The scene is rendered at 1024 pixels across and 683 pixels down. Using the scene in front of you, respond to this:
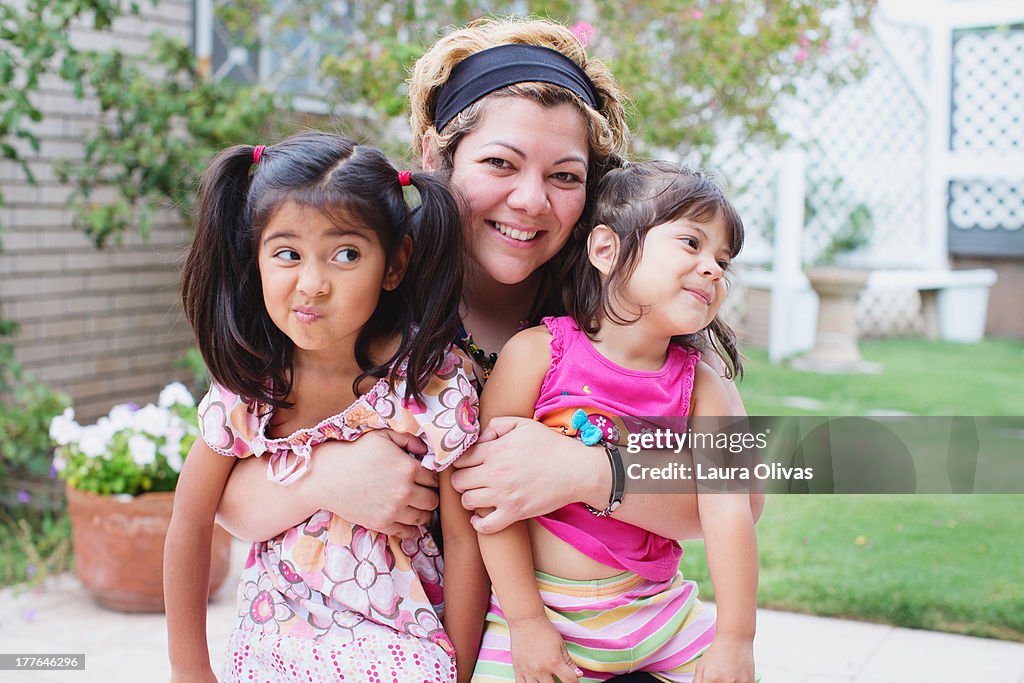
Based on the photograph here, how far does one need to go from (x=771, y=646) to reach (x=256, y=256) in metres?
2.18

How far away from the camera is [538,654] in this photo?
1709mm

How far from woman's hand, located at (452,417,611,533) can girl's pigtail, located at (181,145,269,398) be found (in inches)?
15.3

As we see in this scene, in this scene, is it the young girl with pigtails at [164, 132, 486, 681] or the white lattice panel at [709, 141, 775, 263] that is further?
the white lattice panel at [709, 141, 775, 263]

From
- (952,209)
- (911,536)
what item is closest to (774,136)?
(911,536)

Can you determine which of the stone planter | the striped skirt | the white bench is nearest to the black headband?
the striped skirt

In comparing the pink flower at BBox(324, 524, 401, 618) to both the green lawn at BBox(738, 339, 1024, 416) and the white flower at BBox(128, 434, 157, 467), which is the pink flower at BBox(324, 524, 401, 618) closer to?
the white flower at BBox(128, 434, 157, 467)

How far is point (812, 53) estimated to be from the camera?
23.2 feet

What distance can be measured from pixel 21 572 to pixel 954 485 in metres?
3.15

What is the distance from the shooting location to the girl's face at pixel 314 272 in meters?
1.66

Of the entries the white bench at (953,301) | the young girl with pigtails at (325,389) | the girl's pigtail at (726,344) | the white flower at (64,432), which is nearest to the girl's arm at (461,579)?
the young girl with pigtails at (325,389)

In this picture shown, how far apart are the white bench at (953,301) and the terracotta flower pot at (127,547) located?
7.32 metres

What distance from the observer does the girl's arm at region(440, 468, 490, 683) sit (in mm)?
1804

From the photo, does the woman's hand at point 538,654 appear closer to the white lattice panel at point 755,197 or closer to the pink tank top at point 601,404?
the pink tank top at point 601,404

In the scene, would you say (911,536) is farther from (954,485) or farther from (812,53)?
(812,53)
